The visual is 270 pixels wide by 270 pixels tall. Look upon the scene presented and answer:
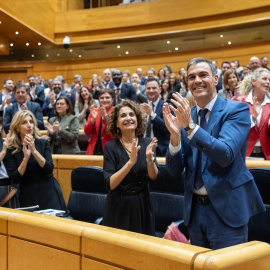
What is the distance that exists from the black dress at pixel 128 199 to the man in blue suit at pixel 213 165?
0.58 m

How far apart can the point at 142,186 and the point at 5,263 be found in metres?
0.74

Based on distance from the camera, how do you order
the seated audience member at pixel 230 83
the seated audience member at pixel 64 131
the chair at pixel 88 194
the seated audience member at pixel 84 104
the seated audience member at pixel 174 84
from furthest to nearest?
1. the seated audience member at pixel 174 84
2. the seated audience member at pixel 84 104
3. the seated audience member at pixel 230 83
4. the seated audience member at pixel 64 131
5. the chair at pixel 88 194

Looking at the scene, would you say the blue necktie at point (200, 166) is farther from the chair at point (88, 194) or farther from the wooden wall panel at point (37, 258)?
the chair at point (88, 194)

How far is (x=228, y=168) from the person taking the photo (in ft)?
4.35

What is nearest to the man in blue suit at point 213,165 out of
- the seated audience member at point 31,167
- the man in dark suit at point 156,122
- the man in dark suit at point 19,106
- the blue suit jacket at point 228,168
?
the blue suit jacket at point 228,168

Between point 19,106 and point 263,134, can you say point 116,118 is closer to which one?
point 263,134

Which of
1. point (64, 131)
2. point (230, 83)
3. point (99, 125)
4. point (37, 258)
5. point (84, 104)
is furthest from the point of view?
point (84, 104)

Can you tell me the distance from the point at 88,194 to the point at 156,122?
794mm

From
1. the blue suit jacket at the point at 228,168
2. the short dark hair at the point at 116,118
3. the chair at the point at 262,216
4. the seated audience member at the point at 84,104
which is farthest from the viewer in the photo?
the seated audience member at the point at 84,104

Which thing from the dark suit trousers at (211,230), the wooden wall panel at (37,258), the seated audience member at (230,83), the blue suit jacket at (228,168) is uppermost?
the seated audience member at (230,83)

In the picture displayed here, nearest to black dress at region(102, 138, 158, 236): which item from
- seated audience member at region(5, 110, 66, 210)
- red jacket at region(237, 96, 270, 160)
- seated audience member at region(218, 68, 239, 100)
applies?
seated audience member at region(5, 110, 66, 210)

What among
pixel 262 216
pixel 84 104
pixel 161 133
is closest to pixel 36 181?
pixel 161 133

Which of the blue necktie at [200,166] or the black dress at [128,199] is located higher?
the blue necktie at [200,166]

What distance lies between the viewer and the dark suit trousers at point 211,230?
4.33 feet
